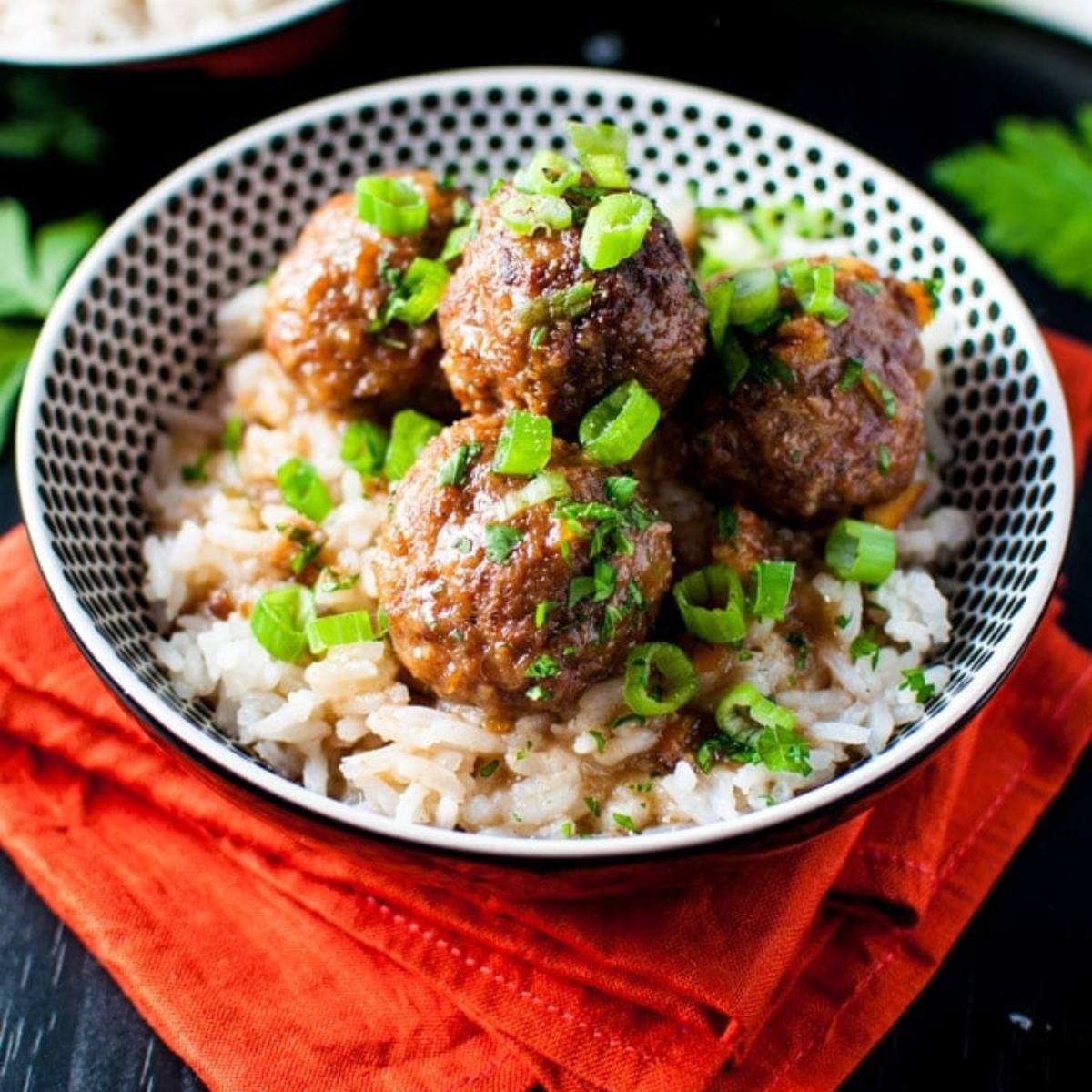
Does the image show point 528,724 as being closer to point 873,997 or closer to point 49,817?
point 873,997

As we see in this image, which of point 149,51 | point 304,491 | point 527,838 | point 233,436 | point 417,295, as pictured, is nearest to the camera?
point 527,838

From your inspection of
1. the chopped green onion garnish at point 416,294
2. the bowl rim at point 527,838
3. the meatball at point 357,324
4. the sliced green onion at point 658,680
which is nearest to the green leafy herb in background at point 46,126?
the bowl rim at point 527,838

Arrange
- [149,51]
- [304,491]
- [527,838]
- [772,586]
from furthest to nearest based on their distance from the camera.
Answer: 1. [149,51]
2. [304,491]
3. [772,586]
4. [527,838]

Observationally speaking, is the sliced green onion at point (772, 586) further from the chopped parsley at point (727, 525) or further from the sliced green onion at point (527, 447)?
the sliced green onion at point (527, 447)

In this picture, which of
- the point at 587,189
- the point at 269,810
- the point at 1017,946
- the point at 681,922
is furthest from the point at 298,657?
the point at 1017,946

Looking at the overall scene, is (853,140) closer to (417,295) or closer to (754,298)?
(754,298)

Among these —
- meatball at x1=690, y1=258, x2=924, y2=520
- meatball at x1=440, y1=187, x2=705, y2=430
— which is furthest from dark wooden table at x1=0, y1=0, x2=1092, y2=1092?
meatball at x1=440, y1=187, x2=705, y2=430

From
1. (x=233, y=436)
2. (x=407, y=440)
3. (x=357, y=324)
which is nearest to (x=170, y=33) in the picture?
(x=233, y=436)
